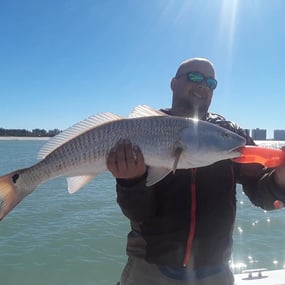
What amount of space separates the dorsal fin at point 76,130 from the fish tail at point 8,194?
1.09 feet

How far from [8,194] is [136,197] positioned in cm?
96

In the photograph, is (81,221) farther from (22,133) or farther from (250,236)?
(22,133)

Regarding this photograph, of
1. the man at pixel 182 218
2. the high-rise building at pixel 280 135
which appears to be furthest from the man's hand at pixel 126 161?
the high-rise building at pixel 280 135

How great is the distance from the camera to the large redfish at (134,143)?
2.64 m

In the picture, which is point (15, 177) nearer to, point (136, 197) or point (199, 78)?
point (136, 197)

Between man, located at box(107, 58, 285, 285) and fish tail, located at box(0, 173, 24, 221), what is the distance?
0.74 m

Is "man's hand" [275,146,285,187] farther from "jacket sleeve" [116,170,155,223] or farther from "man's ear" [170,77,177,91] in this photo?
"man's ear" [170,77,177,91]

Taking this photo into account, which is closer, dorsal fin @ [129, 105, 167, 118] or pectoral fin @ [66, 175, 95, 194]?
dorsal fin @ [129, 105, 167, 118]

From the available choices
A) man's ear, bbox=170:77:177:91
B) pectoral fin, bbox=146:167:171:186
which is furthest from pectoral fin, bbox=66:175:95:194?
man's ear, bbox=170:77:177:91

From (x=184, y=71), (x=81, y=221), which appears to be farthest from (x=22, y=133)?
(x=184, y=71)

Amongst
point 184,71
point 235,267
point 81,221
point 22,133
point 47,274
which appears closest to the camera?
point 184,71

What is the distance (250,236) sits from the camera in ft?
34.6

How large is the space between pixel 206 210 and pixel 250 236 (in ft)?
27.8

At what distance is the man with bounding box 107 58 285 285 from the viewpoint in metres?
2.73
